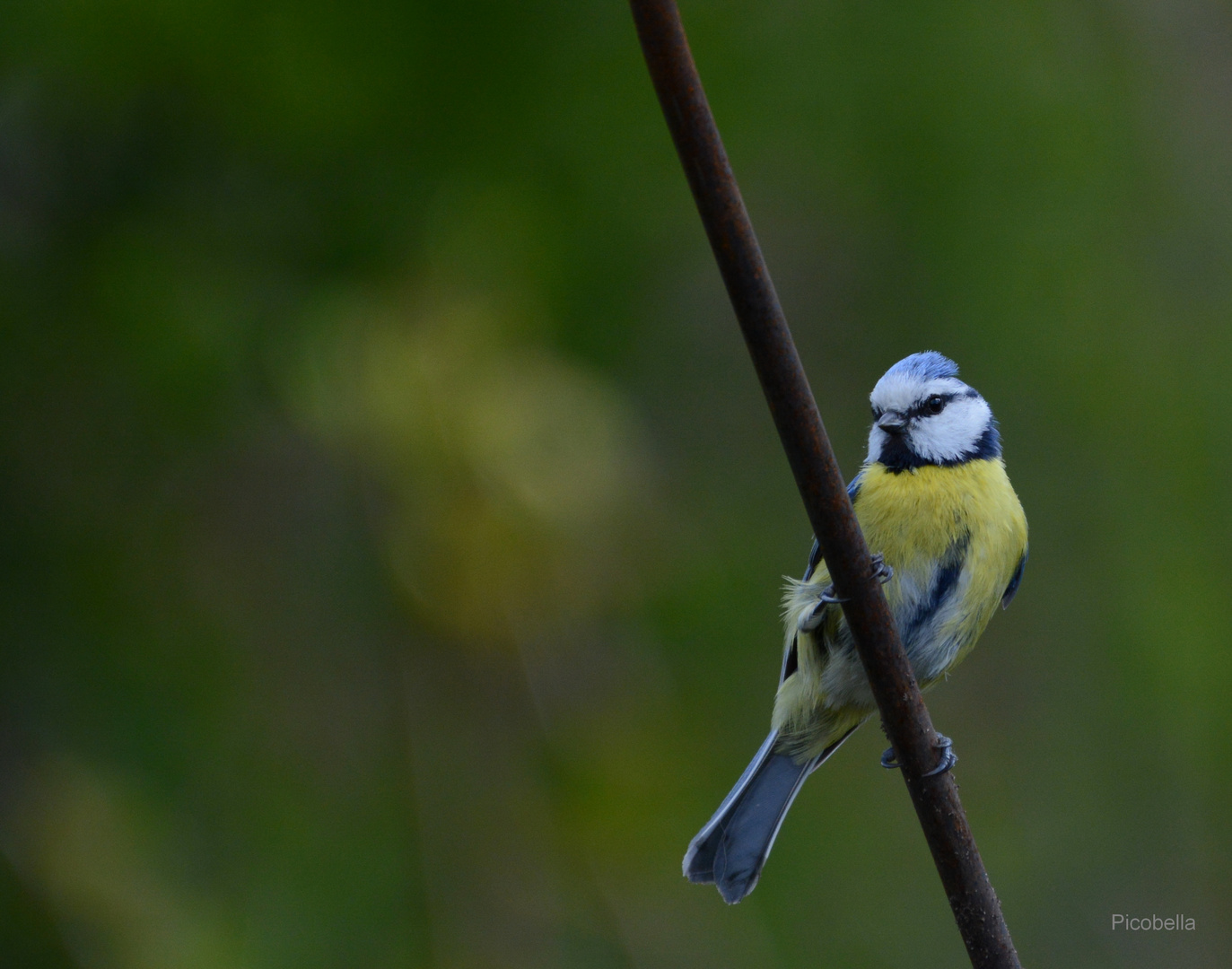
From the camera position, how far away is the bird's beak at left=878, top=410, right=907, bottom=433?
97 cm

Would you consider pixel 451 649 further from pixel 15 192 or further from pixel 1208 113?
pixel 1208 113

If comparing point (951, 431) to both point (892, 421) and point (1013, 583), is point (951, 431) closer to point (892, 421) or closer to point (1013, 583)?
point (892, 421)

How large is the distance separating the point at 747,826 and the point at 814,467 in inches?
24.5

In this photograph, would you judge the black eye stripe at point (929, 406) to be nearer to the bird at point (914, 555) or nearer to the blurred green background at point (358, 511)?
the bird at point (914, 555)

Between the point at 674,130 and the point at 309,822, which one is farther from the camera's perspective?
the point at 309,822

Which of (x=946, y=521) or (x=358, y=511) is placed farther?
(x=358, y=511)

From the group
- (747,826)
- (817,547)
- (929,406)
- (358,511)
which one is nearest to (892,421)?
(929,406)

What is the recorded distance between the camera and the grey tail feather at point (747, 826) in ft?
2.97

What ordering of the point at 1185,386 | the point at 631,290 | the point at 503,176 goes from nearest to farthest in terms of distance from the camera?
the point at 503,176 → the point at 631,290 → the point at 1185,386

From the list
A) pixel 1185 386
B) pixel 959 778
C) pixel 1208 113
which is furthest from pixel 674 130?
pixel 1208 113

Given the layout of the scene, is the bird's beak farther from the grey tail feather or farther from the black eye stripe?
the grey tail feather

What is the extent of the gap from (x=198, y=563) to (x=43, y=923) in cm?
45

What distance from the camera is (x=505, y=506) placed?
1.31 m

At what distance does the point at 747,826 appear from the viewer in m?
0.96
